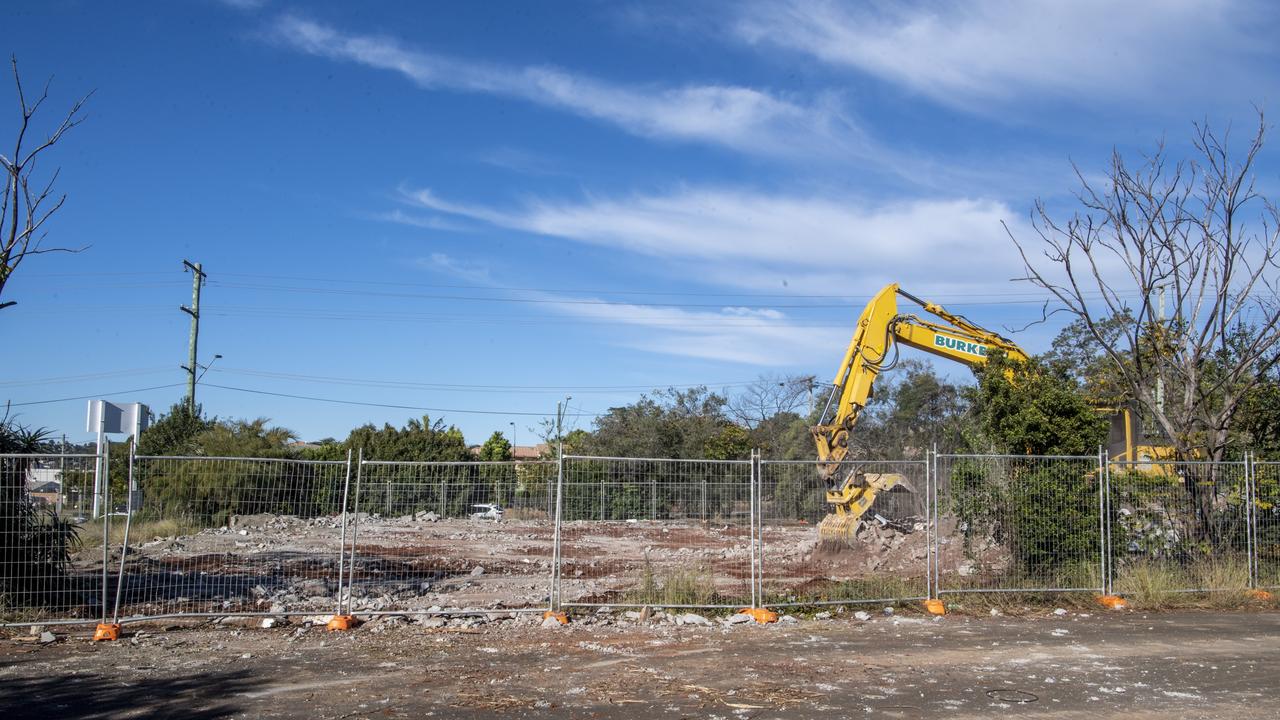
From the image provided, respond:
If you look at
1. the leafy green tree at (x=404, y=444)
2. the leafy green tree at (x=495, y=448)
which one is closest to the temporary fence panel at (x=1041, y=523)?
the leafy green tree at (x=404, y=444)

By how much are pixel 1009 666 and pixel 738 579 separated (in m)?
5.48

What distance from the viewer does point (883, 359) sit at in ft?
59.6

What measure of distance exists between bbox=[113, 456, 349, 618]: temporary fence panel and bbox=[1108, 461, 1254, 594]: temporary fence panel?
10837mm

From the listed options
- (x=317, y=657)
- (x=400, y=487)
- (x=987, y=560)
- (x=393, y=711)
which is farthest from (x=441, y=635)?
(x=987, y=560)

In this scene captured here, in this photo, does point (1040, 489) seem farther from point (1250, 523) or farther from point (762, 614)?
point (762, 614)

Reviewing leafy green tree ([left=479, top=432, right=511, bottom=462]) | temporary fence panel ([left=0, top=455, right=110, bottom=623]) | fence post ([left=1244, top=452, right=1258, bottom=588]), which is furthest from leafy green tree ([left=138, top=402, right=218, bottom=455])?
fence post ([left=1244, top=452, right=1258, bottom=588])

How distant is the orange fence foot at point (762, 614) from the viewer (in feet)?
37.3

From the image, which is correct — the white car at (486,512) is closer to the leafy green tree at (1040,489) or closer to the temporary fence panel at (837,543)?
the temporary fence panel at (837,543)

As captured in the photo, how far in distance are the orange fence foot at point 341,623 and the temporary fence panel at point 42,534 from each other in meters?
2.65

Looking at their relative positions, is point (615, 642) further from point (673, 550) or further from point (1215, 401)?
point (1215, 401)

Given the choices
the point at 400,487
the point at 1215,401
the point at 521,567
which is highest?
the point at 1215,401

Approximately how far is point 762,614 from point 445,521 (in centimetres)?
530

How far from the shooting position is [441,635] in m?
10.3

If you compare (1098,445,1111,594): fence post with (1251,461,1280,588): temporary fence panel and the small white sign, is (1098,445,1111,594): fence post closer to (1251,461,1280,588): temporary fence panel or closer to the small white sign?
(1251,461,1280,588): temporary fence panel
